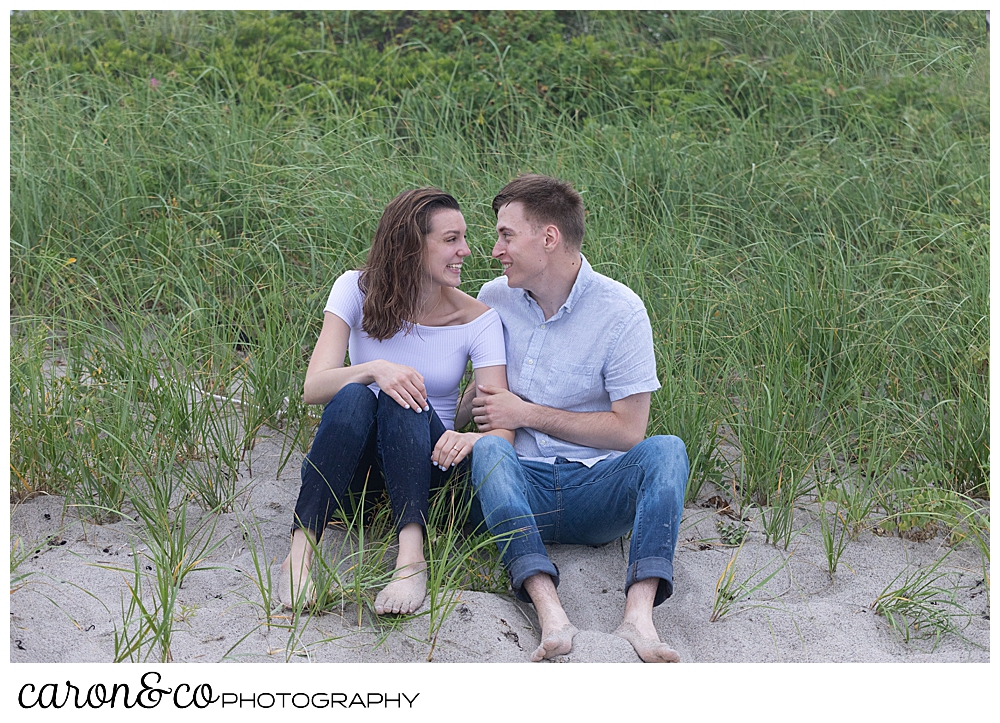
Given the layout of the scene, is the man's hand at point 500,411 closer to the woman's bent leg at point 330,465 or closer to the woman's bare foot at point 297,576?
the woman's bent leg at point 330,465

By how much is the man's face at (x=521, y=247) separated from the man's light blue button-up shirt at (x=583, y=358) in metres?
0.13

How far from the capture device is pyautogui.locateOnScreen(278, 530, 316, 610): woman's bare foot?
2.54 metres

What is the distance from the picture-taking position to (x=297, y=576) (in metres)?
2.68

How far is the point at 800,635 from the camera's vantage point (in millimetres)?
2689

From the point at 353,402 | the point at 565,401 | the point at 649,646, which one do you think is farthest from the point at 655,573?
the point at 353,402

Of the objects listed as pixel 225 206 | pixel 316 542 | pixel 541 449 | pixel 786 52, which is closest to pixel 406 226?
pixel 541 449

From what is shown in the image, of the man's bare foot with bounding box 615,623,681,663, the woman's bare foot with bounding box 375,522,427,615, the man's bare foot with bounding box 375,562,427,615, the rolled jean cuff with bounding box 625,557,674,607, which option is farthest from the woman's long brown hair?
the man's bare foot with bounding box 615,623,681,663

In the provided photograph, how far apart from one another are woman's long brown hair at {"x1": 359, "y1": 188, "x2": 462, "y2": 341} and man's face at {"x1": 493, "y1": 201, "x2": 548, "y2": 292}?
0.65ft

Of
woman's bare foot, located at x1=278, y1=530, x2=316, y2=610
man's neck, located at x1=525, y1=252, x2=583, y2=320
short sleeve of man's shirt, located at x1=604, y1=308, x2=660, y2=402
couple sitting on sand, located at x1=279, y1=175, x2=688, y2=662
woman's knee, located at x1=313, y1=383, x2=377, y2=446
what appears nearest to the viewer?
woman's bare foot, located at x1=278, y1=530, x2=316, y2=610

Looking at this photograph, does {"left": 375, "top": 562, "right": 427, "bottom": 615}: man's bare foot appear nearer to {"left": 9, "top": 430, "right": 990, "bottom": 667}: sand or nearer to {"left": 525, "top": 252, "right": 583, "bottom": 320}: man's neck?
{"left": 9, "top": 430, "right": 990, "bottom": 667}: sand

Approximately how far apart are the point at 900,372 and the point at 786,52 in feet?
11.8

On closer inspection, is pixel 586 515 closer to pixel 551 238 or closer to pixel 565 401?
pixel 565 401

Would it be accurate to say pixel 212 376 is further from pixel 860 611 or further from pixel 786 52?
pixel 786 52

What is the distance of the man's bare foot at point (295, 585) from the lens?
2.53m
